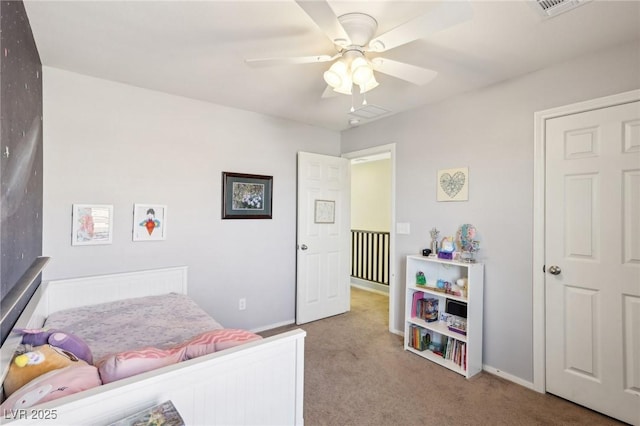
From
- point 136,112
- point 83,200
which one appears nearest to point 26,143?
point 83,200

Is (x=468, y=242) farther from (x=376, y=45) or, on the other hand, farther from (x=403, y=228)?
(x=376, y=45)

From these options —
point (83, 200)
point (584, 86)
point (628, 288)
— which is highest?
point (584, 86)

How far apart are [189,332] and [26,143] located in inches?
54.6

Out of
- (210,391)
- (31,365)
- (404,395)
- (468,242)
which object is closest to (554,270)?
(468,242)

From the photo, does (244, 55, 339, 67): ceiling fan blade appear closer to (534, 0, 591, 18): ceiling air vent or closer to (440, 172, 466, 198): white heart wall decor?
(534, 0, 591, 18): ceiling air vent

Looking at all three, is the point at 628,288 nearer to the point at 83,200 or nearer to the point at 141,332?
the point at 141,332

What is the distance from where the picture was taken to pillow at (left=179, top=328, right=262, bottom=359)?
1263 millimetres

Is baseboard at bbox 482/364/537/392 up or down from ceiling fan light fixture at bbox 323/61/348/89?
down

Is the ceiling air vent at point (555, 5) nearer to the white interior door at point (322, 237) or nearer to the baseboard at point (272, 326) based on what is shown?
the white interior door at point (322, 237)

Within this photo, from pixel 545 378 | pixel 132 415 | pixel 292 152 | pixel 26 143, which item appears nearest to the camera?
pixel 132 415

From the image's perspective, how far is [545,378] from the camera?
89.1 inches

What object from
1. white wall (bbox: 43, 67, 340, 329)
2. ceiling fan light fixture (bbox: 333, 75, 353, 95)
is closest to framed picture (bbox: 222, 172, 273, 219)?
white wall (bbox: 43, 67, 340, 329)

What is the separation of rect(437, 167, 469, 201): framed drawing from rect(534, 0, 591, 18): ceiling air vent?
1310 millimetres

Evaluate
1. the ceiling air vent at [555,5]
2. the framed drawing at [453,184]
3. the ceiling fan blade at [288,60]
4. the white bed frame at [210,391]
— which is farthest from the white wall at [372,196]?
the white bed frame at [210,391]
